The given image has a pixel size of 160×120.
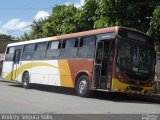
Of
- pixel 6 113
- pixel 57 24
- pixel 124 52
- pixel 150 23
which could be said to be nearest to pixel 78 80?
pixel 124 52

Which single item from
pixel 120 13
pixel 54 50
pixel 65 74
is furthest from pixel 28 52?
pixel 120 13

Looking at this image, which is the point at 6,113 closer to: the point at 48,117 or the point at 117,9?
the point at 48,117

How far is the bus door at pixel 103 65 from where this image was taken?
17812mm

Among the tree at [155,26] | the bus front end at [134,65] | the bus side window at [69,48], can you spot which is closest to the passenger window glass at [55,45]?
the bus side window at [69,48]

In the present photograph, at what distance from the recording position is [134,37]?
1800cm

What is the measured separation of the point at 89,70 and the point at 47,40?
5280mm

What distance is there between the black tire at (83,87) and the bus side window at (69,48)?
1443 mm

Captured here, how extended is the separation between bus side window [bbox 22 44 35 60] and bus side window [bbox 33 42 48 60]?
1.82 feet

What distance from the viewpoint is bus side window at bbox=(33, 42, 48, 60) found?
23.5m

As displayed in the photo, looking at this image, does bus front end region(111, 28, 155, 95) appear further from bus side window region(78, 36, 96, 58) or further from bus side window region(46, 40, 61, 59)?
bus side window region(46, 40, 61, 59)

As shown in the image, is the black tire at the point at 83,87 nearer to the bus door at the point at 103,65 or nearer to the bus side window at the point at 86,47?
the bus door at the point at 103,65

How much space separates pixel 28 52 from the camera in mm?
25641

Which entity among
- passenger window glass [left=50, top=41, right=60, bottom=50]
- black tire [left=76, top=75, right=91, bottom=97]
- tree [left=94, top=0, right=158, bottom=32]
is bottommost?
black tire [left=76, top=75, right=91, bottom=97]

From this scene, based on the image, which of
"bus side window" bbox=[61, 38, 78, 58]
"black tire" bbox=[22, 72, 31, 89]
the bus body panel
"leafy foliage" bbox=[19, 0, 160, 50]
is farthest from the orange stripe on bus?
"black tire" bbox=[22, 72, 31, 89]
